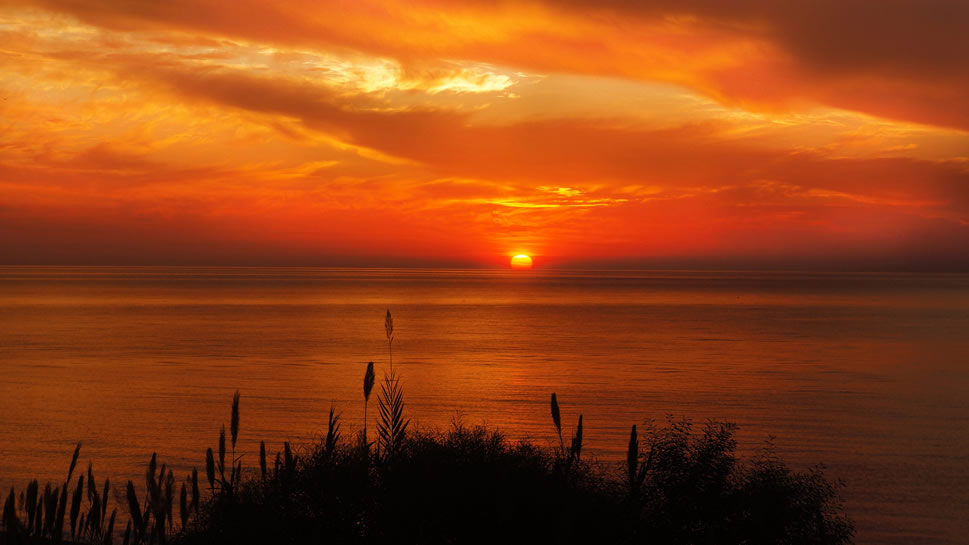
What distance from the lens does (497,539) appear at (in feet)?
34.2

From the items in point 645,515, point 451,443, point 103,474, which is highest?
point 451,443

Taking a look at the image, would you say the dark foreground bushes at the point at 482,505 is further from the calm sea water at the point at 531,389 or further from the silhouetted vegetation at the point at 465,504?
the calm sea water at the point at 531,389

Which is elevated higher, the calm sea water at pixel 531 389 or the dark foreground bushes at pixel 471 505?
the dark foreground bushes at pixel 471 505

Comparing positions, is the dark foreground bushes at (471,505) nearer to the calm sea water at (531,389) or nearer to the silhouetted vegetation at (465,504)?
the silhouetted vegetation at (465,504)

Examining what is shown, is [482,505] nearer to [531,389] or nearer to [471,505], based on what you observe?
[471,505]

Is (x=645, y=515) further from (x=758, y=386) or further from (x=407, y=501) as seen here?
(x=758, y=386)

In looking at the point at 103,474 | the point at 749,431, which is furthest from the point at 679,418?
the point at 103,474

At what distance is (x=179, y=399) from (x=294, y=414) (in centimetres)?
685

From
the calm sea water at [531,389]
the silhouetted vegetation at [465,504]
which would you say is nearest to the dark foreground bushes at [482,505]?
the silhouetted vegetation at [465,504]

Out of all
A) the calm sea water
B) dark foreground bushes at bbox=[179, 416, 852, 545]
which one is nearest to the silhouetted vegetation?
dark foreground bushes at bbox=[179, 416, 852, 545]

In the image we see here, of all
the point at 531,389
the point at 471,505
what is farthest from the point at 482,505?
the point at 531,389

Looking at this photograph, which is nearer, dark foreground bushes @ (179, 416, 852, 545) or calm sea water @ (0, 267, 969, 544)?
dark foreground bushes @ (179, 416, 852, 545)

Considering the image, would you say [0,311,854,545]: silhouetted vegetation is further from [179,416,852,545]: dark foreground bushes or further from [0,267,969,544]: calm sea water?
[0,267,969,544]: calm sea water

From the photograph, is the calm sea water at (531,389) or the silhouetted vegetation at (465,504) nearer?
the silhouetted vegetation at (465,504)
